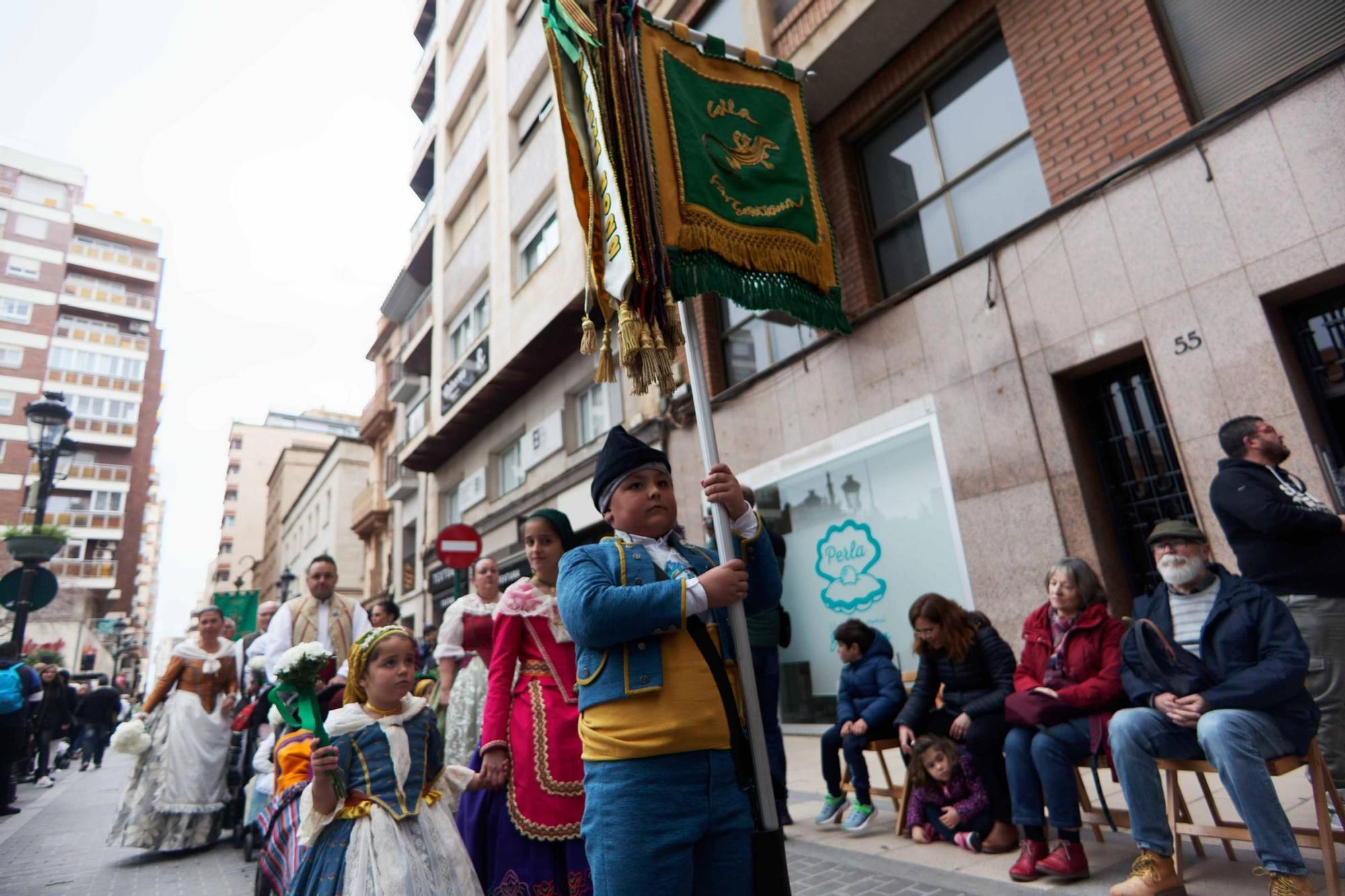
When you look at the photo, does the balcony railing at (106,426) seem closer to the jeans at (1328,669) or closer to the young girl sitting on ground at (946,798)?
the young girl sitting on ground at (946,798)

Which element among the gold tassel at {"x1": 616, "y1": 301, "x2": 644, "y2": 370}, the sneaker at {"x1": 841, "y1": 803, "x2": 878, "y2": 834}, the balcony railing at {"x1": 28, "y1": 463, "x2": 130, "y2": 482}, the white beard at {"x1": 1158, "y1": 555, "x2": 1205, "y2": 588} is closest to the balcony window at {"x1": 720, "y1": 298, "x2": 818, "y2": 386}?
the sneaker at {"x1": 841, "y1": 803, "x2": 878, "y2": 834}

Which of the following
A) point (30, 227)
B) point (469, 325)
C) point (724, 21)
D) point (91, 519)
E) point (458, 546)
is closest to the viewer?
point (458, 546)

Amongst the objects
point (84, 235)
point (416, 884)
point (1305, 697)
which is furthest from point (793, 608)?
point (84, 235)

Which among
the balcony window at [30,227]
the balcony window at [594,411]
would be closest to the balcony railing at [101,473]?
the balcony window at [30,227]

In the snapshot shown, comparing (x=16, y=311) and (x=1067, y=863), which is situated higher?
(x=16, y=311)

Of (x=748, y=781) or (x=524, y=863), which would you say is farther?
(x=524, y=863)

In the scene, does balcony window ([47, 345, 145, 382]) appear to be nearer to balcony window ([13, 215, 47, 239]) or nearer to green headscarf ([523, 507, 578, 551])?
balcony window ([13, 215, 47, 239])

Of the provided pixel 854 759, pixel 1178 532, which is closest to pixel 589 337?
pixel 1178 532

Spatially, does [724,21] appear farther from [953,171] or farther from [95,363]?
[95,363]

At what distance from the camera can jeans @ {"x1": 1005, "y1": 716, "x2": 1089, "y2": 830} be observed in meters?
3.78

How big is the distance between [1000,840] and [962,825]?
216mm

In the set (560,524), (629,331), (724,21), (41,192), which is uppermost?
(41,192)

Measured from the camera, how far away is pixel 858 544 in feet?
30.0

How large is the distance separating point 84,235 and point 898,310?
60.8 meters
